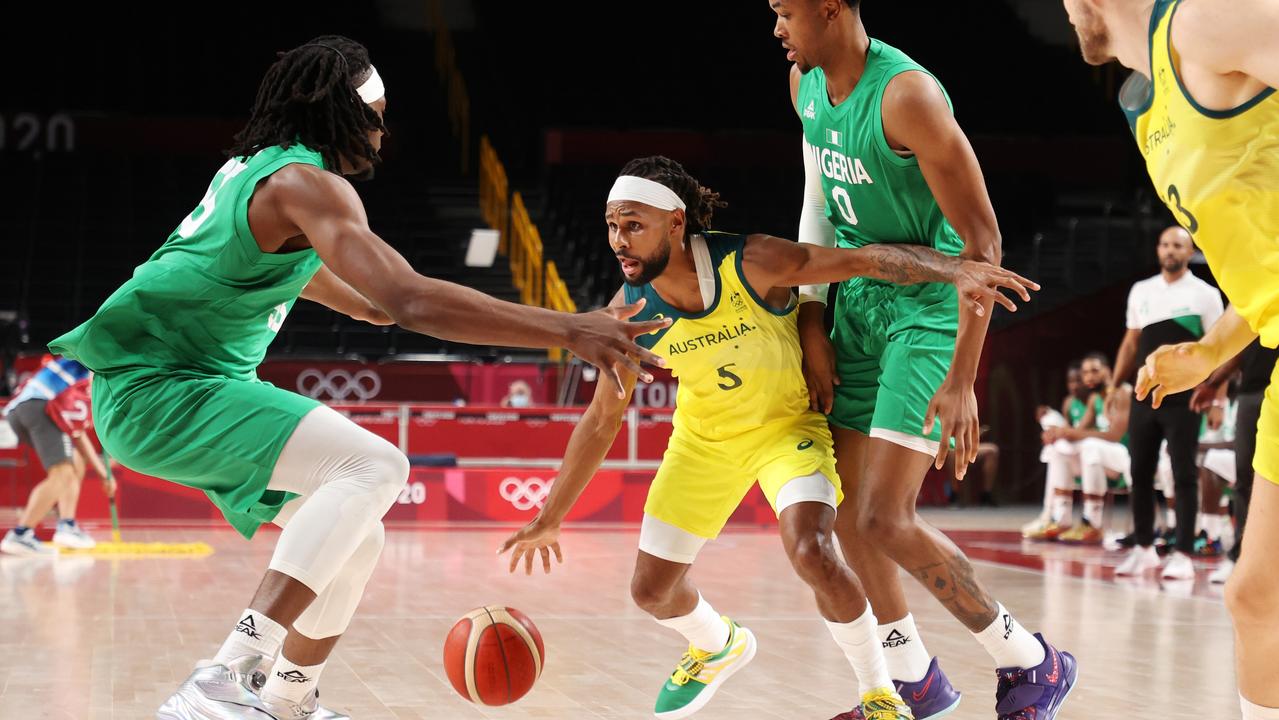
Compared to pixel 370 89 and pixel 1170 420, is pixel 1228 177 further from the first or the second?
pixel 1170 420

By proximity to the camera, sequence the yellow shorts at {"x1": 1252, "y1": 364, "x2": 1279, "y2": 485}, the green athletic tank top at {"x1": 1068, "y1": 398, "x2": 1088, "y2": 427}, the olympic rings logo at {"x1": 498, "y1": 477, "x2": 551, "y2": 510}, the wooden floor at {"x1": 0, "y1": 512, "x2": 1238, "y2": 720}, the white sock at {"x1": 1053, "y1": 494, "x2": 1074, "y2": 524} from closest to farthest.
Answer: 1. the yellow shorts at {"x1": 1252, "y1": 364, "x2": 1279, "y2": 485}
2. the wooden floor at {"x1": 0, "y1": 512, "x2": 1238, "y2": 720}
3. the white sock at {"x1": 1053, "y1": 494, "x2": 1074, "y2": 524}
4. the green athletic tank top at {"x1": 1068, "y1": 398, "x2": 1088, "y2": 427}
5. the olympic rings logo at {"x1": 498, "y1": 477, "x2": 551, "y2": 510}

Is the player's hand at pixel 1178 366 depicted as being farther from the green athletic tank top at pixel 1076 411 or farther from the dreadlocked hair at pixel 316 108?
the green athletic tank top at pixel 1076 411

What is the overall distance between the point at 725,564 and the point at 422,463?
173 inches

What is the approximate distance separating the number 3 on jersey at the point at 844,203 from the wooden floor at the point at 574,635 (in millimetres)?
1690

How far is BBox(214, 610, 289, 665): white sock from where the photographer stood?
11.0 feet

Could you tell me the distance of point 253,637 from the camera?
3359 millimetres

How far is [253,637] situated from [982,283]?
82.7 inches

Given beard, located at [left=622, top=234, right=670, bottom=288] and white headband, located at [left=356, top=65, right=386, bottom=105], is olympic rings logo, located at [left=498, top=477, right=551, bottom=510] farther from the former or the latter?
white headband, located at [left=356, top=65, right=386, bottom=105]

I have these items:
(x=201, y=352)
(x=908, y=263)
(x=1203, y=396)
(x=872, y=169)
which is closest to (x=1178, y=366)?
(x=908, y=263)

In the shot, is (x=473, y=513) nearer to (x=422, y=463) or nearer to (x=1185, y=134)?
(x=422, y=463)

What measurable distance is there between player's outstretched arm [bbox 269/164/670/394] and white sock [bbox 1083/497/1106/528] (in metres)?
9.74

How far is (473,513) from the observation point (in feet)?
44.2

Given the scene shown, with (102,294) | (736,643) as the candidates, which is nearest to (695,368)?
(736,643)

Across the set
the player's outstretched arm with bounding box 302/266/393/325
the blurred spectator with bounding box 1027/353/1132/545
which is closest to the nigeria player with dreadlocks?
the player's outstretched arm with bounding box 302/266/393/325
